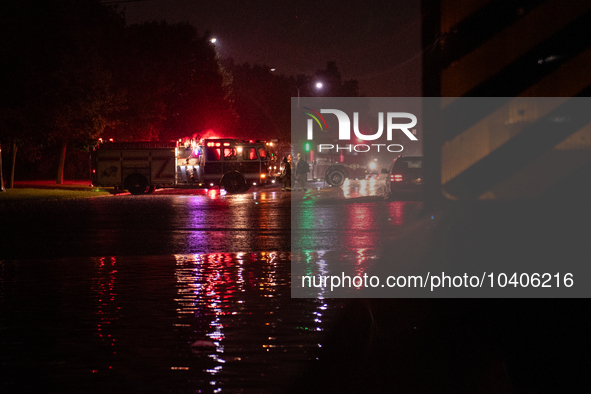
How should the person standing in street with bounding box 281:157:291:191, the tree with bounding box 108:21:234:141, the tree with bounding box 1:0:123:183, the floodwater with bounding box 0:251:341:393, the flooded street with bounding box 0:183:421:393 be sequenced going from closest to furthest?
the floodwater with bounding box 0:251:341:393 < the flooded street with bounding box 0:183:421:393 < the tree with bounding box 1:0:123:183 < the person standing in street with bounding box 281:157:291:191 < the tree with bounding box 108:21:234:141

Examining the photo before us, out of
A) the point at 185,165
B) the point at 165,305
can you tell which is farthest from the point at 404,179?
the point at 165,305

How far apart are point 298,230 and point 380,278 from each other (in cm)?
715

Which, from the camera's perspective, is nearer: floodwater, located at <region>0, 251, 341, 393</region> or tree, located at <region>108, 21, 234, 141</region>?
floodwater, located at <region>0, 251, 341, 393</region>

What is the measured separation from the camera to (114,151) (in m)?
37.3

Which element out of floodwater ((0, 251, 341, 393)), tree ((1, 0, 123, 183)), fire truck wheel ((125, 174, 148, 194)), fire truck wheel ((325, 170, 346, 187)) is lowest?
floodwater ((0, 251, 341, 393))

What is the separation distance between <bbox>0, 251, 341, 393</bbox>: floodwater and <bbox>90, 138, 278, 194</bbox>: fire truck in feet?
82.2

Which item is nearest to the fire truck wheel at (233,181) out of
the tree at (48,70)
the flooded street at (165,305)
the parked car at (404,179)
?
the tree at (48,70)

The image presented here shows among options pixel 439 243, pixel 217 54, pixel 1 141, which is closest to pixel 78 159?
pixel 217 54

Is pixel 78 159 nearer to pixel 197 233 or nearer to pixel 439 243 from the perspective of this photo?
pixel 197 233

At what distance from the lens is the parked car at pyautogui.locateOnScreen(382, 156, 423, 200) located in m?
28.0

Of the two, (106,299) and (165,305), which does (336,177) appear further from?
(165,305)

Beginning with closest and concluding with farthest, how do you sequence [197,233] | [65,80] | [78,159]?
[197,233], [65,80], [78,159]

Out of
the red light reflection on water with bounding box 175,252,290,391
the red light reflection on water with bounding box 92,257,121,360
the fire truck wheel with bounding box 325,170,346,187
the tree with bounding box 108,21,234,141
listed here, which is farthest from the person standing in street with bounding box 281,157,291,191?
the red light reflection on water with bounding box 92,257,121,360

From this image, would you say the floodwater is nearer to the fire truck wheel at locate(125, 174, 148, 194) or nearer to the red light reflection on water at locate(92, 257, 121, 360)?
the red light reflection on water at locate(92, 257, 121, 360)
